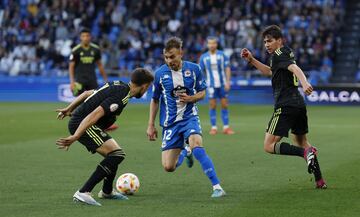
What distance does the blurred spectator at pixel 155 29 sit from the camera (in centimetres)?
3256

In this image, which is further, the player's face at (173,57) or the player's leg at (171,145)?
the player's leg at (171,145)

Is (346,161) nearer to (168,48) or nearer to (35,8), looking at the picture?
(168,48)

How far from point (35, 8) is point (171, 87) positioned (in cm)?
2906

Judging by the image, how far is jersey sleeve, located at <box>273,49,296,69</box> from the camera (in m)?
9.69

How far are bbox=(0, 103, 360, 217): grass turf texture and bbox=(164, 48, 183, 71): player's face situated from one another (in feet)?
5.09

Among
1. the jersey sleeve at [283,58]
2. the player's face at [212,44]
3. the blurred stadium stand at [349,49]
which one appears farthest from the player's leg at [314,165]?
the blurred stadium stand at [349,49]

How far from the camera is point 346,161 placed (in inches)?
497

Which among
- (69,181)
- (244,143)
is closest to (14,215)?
(69,181)

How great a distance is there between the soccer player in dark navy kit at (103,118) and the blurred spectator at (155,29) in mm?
22418

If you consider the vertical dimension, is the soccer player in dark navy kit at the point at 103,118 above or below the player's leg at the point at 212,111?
above

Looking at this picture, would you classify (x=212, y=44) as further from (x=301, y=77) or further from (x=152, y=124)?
(x=301, y=77)

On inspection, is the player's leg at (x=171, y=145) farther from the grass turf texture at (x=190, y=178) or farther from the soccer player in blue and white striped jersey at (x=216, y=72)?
the soccer player in blue and white striped jersey at (x=216, y=72)

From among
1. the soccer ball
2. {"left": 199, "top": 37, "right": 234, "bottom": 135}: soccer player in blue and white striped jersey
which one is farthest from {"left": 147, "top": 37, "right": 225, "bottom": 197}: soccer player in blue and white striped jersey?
{"left": 199, "top": 37, "right": 234, "bottom": 135}: soccer player in blue and white striped jersey

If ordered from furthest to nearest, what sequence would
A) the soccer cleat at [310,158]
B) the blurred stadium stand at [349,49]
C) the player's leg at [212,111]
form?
the blurred stadium stand at [349,49], the player's leg at [212,111], the soccer cleat at [310,158]
